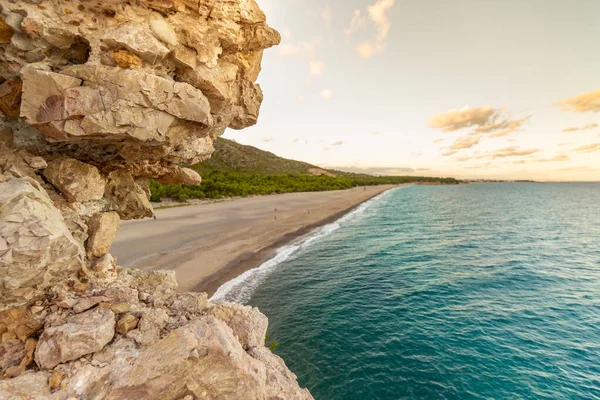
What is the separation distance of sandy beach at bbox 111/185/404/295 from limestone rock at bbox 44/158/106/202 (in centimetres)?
1238

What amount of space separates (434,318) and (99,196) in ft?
57.3

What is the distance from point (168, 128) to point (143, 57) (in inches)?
65.0

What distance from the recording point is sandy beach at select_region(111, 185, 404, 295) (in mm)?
21294

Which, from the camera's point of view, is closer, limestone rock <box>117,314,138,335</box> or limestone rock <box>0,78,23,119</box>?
limestone rock <box>117,314,138,335</box>

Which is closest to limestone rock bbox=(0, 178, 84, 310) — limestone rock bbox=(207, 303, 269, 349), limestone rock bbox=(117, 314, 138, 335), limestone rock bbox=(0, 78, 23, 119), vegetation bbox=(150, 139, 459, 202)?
limestone rock bbox=(117, 314, 138, 335)

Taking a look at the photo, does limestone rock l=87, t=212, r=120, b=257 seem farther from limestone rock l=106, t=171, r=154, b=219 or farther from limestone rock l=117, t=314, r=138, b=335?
limestone rock l=117, t=314, r=138, b=335

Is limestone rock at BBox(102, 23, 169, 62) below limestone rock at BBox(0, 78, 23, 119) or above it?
above

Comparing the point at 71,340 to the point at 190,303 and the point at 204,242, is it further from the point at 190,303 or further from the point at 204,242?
the point at 204,242

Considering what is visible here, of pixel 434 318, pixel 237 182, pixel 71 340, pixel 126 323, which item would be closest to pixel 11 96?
pixel 71 340

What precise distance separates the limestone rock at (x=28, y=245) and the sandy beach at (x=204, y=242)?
46.2 ft

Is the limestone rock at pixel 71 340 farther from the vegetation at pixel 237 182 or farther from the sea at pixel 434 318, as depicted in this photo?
the vegetation at pixel 237 182

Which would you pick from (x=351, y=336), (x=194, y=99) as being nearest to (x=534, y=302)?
(x=351, y=336)

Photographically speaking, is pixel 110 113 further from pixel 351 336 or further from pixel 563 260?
pixel 563 260

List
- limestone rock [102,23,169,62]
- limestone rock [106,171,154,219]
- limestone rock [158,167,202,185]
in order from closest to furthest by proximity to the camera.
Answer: limestone rock [102,23,169,62] < limestone rock [106,171,154,219] < limestone rock [158,167,202,185]
